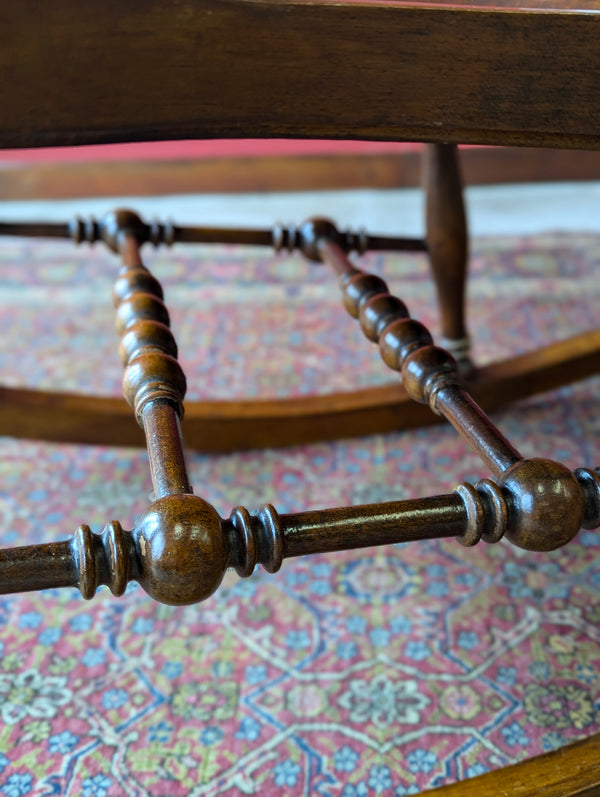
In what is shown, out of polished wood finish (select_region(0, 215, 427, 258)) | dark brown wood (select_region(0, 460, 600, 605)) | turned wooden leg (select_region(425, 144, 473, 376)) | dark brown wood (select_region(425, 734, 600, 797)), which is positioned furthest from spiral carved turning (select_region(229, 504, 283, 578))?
turned wooden leg (select_region(425, 144, 473, 376))

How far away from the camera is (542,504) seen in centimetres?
61

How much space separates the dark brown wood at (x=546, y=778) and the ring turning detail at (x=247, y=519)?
0.21 m

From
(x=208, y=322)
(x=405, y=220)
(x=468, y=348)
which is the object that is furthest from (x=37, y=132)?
(x=405, y=220)

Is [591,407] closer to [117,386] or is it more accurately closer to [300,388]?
[300,388]

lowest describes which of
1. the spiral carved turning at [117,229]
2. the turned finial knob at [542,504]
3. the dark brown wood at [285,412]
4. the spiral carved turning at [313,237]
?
the turned finial knob at [542,504]

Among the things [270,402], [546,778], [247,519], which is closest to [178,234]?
[270,402]

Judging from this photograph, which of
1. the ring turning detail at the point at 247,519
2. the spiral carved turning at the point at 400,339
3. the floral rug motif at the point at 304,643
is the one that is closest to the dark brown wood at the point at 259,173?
the floral rug motif at the point at 304,643

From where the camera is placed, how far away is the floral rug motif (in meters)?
0.84

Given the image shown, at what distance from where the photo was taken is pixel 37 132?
56 centimetres

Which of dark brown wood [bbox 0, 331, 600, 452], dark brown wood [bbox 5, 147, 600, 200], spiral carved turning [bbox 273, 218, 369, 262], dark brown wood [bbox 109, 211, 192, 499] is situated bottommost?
dark brown wood [bbox 109, 211, 192, 499]

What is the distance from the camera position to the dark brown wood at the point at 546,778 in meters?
0.69

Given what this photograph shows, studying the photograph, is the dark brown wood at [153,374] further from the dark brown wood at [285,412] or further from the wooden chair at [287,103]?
the dark brown wood at [285,412]

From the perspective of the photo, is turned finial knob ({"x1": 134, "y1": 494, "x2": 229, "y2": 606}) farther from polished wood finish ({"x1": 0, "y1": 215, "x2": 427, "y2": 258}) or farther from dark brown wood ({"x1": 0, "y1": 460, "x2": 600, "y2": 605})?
polished wood finish ({"x1": 0, "y1": 215, "x2": 427, "y2": 258})

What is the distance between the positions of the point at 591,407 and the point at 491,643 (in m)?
0.59
